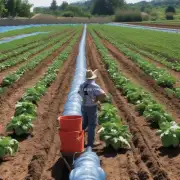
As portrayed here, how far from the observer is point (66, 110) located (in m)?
10.1

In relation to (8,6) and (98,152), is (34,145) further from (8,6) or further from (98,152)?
(8,6)

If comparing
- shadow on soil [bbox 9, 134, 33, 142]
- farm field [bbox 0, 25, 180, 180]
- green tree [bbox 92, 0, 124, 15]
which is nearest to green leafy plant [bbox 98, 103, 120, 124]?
farm field [bbox 0, 25, 180, 180]

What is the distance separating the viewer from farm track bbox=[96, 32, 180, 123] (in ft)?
41.4

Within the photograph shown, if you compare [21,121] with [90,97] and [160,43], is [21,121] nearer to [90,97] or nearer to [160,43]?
[90,97]

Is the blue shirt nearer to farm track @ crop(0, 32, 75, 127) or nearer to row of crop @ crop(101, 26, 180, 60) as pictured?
farm track @ crop(0, 32, 75, 127)

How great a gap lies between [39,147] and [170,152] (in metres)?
3.00

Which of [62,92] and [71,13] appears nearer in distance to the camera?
[62,92]

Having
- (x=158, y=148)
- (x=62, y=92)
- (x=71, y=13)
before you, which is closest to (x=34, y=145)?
(x=158, y=148)

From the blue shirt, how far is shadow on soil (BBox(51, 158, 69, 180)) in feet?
4.87

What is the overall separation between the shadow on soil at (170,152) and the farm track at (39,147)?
2.31 metres

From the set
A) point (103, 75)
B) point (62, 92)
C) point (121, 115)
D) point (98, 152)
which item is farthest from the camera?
point (103, 75)

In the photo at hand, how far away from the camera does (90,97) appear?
28.3ft

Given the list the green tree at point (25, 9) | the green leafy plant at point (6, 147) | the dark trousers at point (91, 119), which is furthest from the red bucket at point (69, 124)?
the green tree at point (25, 9)

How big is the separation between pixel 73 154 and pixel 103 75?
Result: 11352 millimetres
